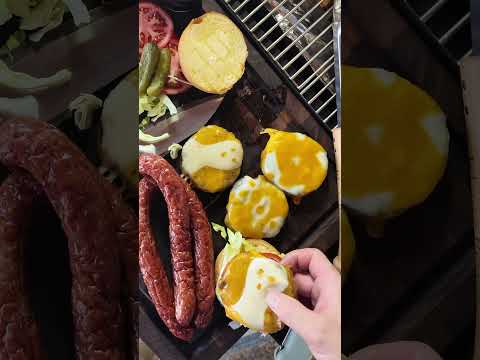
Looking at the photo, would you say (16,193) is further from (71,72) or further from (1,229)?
(71,72)

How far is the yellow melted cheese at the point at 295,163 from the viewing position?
1.48 meters

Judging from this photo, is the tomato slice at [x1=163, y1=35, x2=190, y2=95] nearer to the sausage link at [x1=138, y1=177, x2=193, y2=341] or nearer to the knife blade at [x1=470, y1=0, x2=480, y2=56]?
the sausage link at [x1=138, y1=177, x2=193, y2=341]

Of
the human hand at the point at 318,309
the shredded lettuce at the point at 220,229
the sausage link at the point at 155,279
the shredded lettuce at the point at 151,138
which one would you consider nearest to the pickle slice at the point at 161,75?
the shredded lettuce at the point at 151,138

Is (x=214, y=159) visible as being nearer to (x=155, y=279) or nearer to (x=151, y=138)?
(x=151, y=138)

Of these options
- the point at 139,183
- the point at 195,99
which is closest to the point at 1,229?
the point at 139,183

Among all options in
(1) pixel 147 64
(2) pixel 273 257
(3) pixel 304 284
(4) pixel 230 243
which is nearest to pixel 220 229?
(4) pixel 230 243

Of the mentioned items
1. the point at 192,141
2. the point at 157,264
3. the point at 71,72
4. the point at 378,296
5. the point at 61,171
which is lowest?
the point at 378,296

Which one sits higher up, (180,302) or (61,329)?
(61,329)

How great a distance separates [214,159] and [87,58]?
0.43 metres

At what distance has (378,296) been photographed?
129 cm

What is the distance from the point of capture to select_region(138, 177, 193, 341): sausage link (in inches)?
58.2

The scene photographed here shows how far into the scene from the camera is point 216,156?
149cm

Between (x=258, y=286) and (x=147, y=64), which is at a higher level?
(x=147, y=64)

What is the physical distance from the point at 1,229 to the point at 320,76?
901 mm
